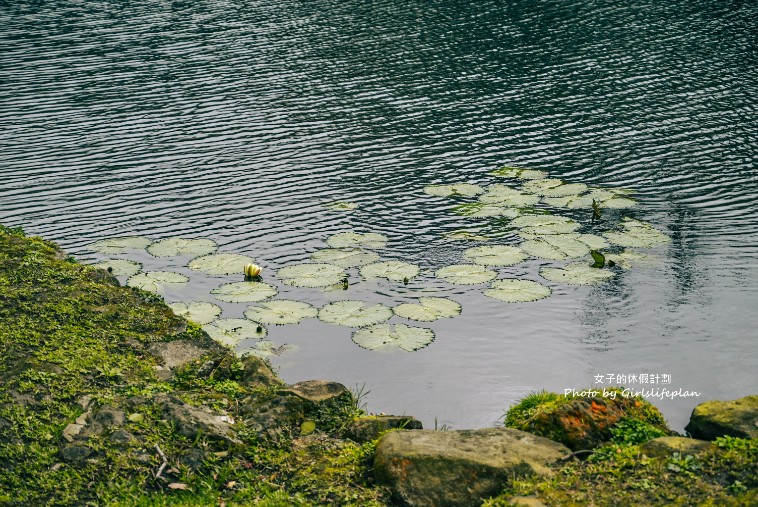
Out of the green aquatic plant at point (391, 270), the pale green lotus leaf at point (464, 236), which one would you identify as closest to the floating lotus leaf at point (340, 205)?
the pale green lotus leaf at point (464, 236)

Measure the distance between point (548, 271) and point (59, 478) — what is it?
8.90m

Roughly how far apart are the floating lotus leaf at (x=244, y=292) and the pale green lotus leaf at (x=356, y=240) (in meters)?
2.06

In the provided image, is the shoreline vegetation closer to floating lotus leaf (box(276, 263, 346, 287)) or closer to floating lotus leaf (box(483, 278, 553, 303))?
floating lotus leaf (box(483, 278, 553, 303))

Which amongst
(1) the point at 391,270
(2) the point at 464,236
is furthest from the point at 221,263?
(2) the point at 464,236

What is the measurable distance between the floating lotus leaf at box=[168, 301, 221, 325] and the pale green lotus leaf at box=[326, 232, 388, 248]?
311cm

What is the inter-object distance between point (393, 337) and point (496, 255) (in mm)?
3333

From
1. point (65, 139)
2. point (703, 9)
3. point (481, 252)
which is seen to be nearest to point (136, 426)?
point (481, 252)

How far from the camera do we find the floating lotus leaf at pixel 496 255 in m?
14.5

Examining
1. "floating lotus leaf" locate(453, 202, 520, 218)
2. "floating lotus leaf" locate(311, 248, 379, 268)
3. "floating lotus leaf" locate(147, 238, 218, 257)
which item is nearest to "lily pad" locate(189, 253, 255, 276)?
"floating lotus leaf" locate(147, 238, 218, 257)

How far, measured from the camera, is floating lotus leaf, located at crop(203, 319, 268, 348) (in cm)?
1217

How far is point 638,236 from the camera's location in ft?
50.4

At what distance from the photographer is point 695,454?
7.66m

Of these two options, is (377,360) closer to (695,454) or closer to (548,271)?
(548,271)

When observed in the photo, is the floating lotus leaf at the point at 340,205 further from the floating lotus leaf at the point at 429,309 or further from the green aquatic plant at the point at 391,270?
the floating lotus leaf at the point at 429,309
